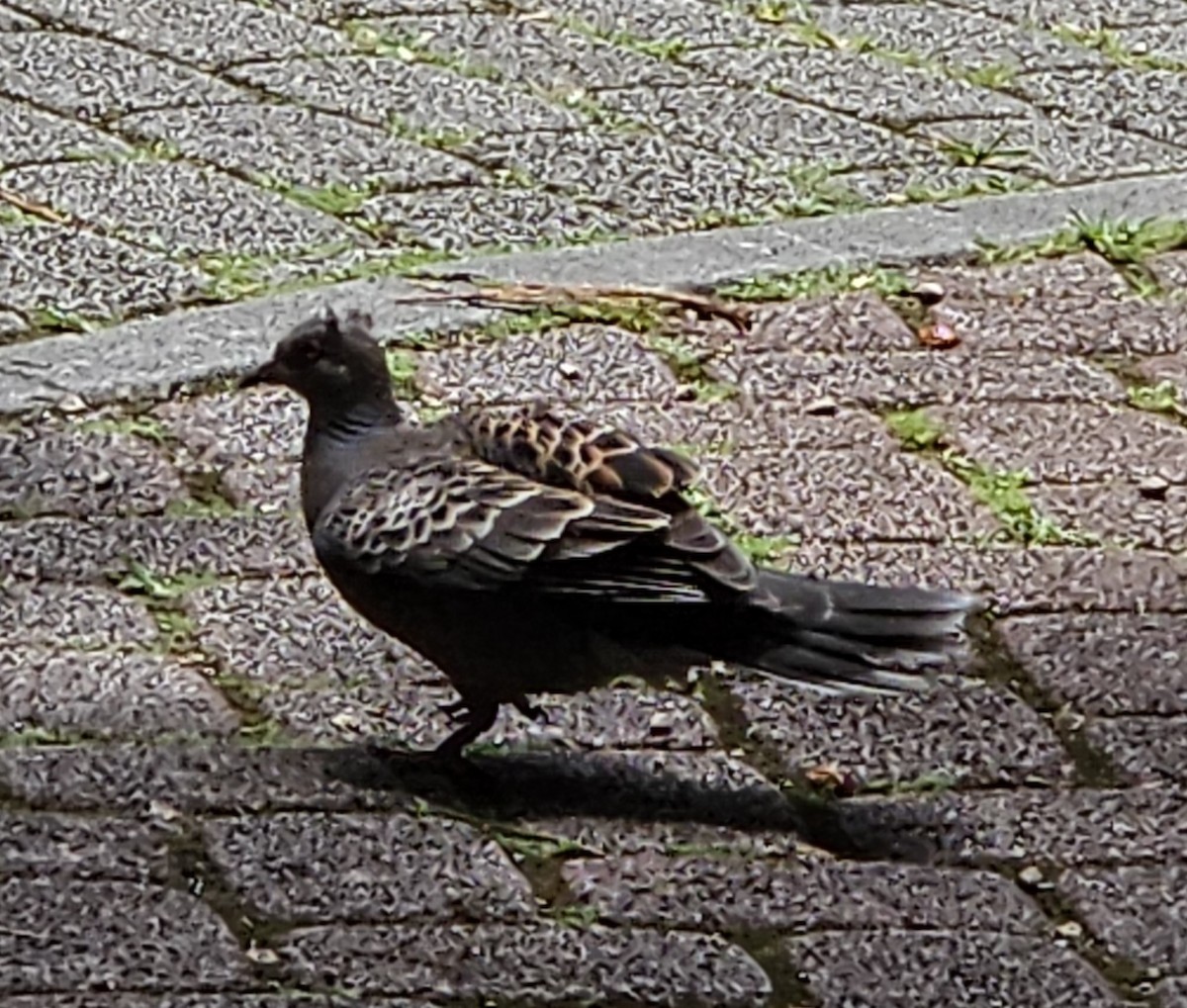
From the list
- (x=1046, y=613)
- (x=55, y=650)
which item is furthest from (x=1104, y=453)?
(x=55, y=650)

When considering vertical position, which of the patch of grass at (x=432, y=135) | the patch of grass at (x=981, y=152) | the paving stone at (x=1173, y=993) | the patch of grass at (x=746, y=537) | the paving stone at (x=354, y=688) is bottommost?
the paving stone at (x=354, y=688)

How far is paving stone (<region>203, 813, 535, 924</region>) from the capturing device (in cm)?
346

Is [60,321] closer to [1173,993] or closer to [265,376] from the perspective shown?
[265,376]

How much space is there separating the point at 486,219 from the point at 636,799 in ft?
6.26

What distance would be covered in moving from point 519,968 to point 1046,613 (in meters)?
1.13

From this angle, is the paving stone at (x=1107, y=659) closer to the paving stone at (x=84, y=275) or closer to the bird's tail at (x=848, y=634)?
the bird's tail at (x=848, y=634)

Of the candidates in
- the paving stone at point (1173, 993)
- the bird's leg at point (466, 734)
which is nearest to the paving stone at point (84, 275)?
A: the bird's leg at point (466, 734)

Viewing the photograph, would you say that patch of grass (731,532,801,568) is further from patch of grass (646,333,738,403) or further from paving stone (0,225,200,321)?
paving stone (0,225,200,321)

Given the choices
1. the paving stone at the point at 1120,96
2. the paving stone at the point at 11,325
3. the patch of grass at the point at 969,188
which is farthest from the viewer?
the paving stone at the point at 1120,96

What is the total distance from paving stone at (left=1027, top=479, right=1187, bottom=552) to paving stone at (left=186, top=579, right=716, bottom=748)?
82 cm

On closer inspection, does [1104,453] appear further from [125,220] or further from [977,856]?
Answer: [125,220]

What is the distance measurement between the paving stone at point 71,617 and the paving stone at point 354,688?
88 mm

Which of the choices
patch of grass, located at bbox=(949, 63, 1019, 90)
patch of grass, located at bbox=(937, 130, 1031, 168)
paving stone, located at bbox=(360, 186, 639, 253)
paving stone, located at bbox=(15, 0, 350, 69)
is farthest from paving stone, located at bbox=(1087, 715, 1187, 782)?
paving stone, located at bbox=(15, 0, 350, 69)

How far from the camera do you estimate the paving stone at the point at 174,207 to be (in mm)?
5258
